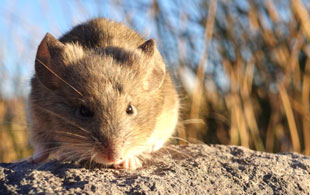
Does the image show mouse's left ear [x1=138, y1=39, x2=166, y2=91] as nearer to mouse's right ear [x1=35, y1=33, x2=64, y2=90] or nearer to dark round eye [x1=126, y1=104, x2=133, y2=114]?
dark round eye [x1=126, y1=104, x2=133, y2=114]

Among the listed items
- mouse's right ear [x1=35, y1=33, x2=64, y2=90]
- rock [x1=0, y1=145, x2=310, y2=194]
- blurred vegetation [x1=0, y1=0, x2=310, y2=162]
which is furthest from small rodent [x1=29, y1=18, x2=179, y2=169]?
blurred vegetation [x1=0, y1=0, x2=310, y2=162]

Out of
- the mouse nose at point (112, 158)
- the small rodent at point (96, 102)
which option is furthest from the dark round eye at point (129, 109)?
the mouse nose at point (112, 158)

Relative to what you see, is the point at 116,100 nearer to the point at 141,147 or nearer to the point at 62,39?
the point at 141,147

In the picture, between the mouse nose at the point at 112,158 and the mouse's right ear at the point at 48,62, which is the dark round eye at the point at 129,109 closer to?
the mouse nose at the point at 112,158

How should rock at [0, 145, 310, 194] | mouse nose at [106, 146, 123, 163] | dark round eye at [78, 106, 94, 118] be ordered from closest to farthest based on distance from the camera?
rock at [0, 145, 310, 194] < mouse nose at [106, 146, 123, 163] < dark round eye at [78, 106, 94, 118]

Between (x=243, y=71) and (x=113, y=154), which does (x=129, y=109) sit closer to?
(x=113, y=154)

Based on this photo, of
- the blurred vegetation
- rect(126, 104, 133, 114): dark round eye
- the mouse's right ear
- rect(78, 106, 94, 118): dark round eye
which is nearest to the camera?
rect(78, 106, 94, 118): dark round eye

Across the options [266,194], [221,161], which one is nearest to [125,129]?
[221,161]
